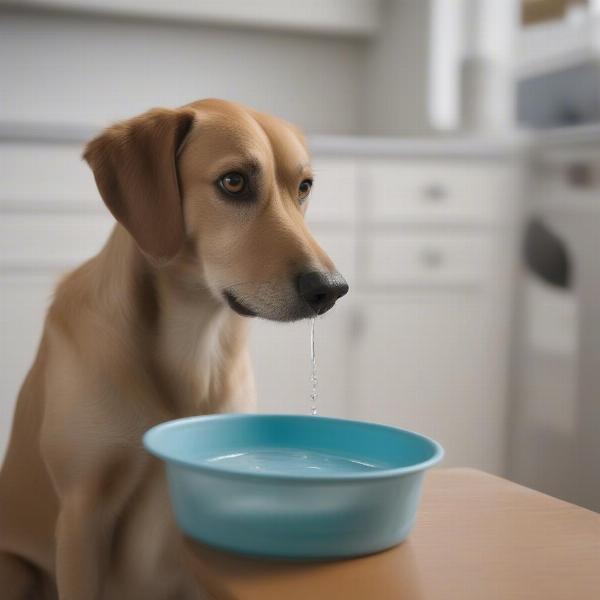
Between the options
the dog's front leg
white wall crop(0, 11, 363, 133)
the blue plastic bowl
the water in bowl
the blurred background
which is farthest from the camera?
white wall crop(0, 11, 363, 133)

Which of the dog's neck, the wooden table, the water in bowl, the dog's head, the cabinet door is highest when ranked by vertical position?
Answer: the dog's head

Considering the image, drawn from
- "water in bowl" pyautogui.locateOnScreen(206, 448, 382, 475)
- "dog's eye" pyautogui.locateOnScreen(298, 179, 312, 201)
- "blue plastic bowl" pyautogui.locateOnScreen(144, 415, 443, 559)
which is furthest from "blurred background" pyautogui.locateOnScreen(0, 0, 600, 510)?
"blue plastic bowl" pyautogui.locateOnScreen(144, 415, 443, 559)

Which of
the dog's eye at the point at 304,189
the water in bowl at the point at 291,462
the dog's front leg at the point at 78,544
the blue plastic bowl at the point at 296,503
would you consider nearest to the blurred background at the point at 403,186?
the dog's eye at the point at 304,189

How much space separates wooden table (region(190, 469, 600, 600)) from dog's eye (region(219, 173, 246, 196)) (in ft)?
1.73

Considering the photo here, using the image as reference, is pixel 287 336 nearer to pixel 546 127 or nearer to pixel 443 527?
pixel 546 127

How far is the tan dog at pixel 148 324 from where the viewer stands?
1.19 m

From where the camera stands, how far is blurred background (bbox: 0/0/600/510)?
2.65m

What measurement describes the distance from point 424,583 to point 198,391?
57 cm

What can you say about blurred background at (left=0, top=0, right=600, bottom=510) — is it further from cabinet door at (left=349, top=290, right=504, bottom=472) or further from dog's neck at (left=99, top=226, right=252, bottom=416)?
dog's neck at (left=99, top=226, right=252, bottom=416)

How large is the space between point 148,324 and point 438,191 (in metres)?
1.91

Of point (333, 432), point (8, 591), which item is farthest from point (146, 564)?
point (333, 432)

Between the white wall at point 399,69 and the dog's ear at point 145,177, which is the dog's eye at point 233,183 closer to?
the dog's ear at point 145,177

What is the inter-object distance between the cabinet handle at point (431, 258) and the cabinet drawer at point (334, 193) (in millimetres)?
275

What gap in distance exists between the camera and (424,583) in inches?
29.8
